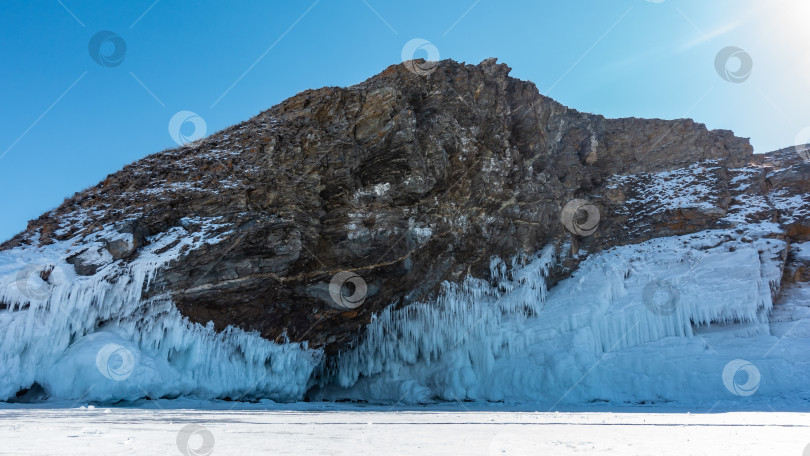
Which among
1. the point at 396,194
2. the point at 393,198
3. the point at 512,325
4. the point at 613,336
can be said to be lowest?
the point at 613,336

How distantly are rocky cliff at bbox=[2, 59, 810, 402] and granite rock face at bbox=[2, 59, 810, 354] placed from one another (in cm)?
7

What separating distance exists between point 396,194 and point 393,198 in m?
0.22

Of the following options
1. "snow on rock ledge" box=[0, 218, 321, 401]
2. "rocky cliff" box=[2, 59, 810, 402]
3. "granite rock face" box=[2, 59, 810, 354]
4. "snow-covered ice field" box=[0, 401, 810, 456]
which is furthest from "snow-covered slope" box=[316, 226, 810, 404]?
"snow-covered ice field" box=[0, 401, 810, 456]

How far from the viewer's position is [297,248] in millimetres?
19609

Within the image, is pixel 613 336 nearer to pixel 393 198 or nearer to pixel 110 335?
pixel 393 198

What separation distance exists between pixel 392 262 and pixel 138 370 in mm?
10414

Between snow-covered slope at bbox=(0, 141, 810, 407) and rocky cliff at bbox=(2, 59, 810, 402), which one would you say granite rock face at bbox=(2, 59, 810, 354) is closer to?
rocky cliff at bbox=(2, 59, 810, 402)

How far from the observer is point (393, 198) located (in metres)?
21.7

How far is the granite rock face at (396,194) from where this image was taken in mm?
18891

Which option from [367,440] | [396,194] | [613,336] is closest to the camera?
[367,440]

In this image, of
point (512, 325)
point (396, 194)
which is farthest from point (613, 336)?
point (396, 194)

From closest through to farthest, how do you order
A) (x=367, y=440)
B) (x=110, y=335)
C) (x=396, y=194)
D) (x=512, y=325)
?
(x=367, y=440)
(x=110, y=335)
(x=396, y=194)
(x=512, y=325)

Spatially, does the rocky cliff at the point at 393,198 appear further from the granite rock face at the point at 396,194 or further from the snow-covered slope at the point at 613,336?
the snow-covered slope at the point at 613,336

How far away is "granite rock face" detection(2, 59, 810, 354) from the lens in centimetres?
1889
